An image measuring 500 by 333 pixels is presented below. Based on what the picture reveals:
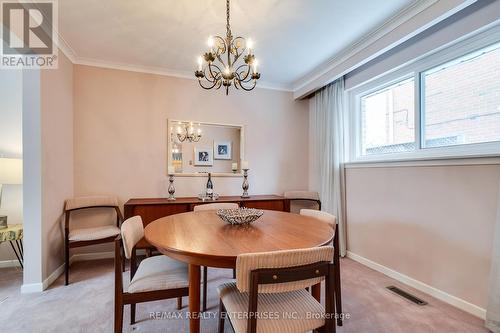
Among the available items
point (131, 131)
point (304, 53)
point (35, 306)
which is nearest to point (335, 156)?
point (304, 53)

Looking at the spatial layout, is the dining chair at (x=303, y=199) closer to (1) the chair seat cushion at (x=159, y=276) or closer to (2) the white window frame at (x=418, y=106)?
(2) the white window frame at (x=418, y=106)

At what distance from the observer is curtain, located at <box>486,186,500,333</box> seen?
1632 millimetres

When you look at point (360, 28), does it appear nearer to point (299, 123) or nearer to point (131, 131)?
point (299, 123)

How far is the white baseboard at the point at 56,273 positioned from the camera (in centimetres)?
218

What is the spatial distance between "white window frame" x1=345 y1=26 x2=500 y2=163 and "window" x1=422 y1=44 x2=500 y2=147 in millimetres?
51

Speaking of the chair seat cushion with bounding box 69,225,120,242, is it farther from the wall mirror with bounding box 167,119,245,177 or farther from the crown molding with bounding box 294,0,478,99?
the crown molding with bounding box 294,0,478,99

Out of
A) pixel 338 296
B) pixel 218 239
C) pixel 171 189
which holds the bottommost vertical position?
pixel 338 296

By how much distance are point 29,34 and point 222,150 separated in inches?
90.1

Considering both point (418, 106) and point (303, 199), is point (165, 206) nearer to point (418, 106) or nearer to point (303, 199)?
point (303, 199)

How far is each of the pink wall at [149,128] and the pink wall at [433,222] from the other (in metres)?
1.41

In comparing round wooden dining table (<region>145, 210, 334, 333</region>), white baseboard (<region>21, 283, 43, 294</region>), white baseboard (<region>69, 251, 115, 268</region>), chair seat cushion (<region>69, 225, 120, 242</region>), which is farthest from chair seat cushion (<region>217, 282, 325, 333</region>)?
white baseboard (<region>69, 251, 115, 268</region>)

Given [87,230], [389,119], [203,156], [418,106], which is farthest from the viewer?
[203,156]

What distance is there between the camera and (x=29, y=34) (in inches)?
83.4

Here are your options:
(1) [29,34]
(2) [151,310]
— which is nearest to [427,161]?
(2) [151,310]
